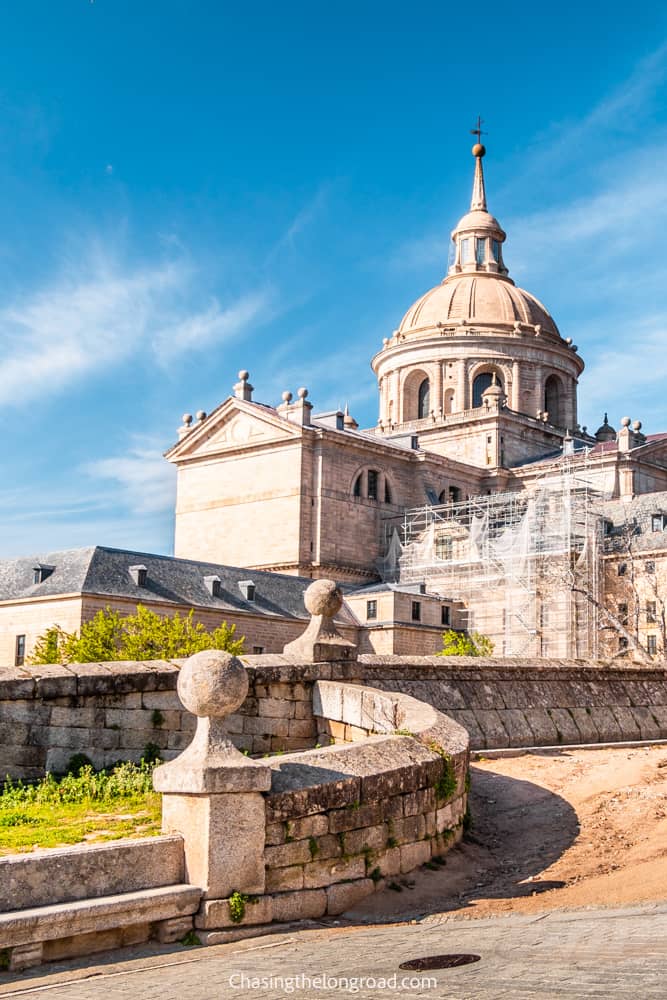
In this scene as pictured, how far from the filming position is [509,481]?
6494 centimetres

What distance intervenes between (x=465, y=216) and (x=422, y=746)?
7365cm

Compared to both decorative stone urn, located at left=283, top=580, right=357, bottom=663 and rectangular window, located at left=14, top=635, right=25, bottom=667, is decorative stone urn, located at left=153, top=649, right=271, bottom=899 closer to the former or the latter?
decorative stone urn, located at left=283, top=580, right=357, bottom=663

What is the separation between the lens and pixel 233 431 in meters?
62.2

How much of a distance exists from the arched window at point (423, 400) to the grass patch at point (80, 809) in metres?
61.6

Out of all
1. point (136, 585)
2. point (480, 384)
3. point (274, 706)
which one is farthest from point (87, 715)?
point (480, 384)

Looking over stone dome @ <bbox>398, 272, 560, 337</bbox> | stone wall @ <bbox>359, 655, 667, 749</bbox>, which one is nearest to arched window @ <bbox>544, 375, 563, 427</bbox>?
stone dome @ <bbox>398, 272, 560, 337</bbox>

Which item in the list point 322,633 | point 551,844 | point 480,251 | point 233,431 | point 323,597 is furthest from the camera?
point 480,251

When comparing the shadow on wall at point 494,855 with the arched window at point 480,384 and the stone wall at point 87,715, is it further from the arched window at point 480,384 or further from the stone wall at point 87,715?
the arched window at point 480,384

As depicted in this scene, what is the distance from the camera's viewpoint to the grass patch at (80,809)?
27.9ft

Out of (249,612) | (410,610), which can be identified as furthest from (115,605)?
(410,610)

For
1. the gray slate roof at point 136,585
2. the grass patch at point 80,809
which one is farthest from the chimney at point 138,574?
the grass patch at point 80,809

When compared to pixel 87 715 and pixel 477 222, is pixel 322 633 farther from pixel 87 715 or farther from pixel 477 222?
pixel 477 222

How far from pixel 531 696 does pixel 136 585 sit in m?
30.0

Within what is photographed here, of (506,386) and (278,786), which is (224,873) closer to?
(278,786)
